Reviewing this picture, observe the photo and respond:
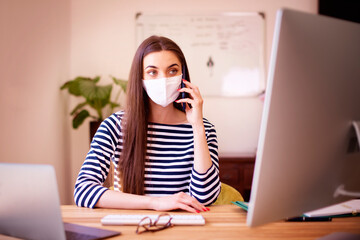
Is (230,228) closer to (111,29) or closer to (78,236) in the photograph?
(78,236)

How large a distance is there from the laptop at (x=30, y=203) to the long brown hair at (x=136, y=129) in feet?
1.90

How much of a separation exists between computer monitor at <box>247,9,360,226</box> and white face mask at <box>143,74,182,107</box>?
78cm

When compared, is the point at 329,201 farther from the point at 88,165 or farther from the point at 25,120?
the point at 25,120

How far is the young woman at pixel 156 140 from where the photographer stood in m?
1.28

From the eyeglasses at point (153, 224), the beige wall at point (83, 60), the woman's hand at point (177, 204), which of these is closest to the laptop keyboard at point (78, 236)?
the eyeglasses at point (153, 224)

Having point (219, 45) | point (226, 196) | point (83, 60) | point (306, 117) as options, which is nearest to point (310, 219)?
point (306, 117)

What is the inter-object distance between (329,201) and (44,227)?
1.90 feet

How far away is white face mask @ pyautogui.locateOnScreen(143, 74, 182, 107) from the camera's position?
135cm

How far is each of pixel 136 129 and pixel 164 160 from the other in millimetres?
169

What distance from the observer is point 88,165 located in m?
1.25

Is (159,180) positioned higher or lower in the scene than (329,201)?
lower

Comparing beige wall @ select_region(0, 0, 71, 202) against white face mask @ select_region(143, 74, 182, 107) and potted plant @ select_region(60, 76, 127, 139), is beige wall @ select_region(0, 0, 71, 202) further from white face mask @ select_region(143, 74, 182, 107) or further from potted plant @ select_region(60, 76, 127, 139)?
white face mask @ select_region(143, 74, 182, 107)

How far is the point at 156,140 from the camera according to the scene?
1459mm

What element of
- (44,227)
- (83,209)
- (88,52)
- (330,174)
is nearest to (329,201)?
(330,174)
